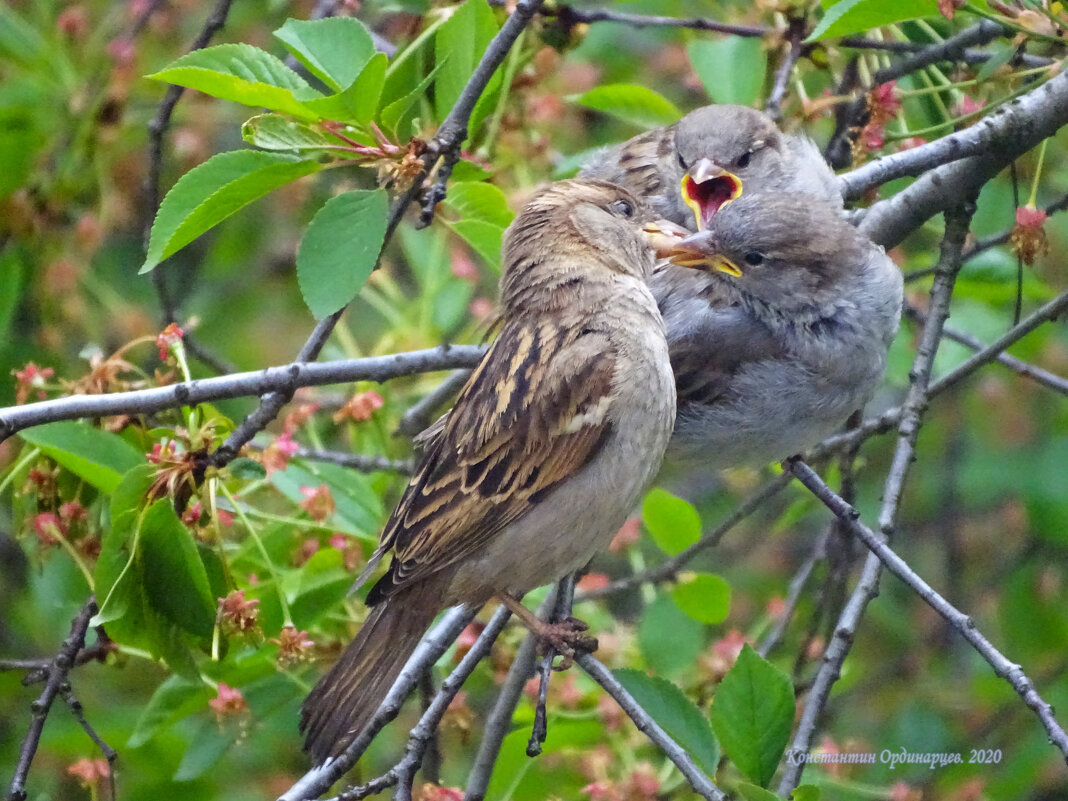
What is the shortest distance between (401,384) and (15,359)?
1.40 m

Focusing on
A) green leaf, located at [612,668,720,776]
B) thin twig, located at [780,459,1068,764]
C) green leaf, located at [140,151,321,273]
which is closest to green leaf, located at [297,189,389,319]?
green leaf, located at [140,151,321,273]

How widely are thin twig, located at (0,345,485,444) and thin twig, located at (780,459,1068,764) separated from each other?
1.23m

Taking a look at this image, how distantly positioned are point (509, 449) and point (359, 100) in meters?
0.96

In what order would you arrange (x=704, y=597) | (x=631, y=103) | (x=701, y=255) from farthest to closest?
1. (x=631, y=103)
2. (x=704, y=597)
3. (x=701, y=255)

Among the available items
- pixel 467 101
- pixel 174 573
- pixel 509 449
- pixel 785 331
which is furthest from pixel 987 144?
pixel 174 573

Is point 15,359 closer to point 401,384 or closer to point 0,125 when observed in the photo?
point 0,125

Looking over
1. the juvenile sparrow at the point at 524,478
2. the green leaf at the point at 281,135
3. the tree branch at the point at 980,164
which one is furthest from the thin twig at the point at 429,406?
the tree branch at the point at 980,164

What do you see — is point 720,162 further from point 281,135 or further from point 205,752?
point 205,752

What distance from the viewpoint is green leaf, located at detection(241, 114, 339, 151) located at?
2.68 meters


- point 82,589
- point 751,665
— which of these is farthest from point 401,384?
point 751,665

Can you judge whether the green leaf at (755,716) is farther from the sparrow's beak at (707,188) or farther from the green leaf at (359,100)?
the sparrow's beak at (707,188)

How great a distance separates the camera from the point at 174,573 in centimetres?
274

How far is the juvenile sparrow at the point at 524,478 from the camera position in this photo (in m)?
3.07

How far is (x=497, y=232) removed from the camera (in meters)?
3.17
